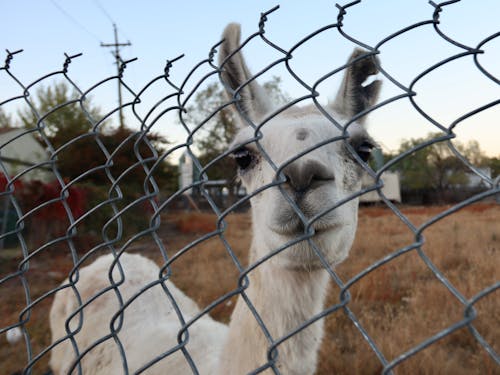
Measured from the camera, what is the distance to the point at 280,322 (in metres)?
1.73

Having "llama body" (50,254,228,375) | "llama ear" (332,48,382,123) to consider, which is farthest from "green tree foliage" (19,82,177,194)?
"llama ear" (332,48,382,123)

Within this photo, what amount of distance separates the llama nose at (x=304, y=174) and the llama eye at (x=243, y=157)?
0.56m

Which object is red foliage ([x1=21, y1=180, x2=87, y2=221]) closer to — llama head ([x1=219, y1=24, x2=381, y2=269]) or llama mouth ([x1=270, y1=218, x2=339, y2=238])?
llama head ([x1=219, y1=24, x2=381, y2=269])

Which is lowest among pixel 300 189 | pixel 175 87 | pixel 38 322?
pixel 38 322

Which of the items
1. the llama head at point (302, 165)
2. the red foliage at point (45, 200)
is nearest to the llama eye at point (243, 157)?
the llama head at point (302, 165)

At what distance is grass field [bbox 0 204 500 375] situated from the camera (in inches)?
134

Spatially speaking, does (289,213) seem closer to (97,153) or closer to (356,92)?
(356,92)

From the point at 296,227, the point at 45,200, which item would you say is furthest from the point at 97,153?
the point at 296,227

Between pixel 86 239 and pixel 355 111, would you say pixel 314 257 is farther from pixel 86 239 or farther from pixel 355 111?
pixel 86 239

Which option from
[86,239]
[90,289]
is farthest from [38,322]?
[86,239]

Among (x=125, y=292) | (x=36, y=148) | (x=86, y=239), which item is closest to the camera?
(x=125, y=292)

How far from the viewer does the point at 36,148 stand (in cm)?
1580

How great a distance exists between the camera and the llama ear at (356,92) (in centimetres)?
201

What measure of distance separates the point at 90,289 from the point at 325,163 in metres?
3.01
